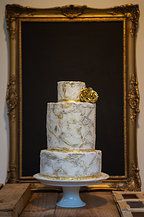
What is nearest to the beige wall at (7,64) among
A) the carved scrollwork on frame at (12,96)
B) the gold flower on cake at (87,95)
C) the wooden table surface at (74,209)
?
the carved scrollwork on frame at (12,96)

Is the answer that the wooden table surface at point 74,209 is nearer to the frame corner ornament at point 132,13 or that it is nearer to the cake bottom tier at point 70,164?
the cake bottom tier at point 70,164

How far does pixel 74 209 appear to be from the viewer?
61.5 inches

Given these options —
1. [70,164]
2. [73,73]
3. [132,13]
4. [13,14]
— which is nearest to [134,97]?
[73,73]

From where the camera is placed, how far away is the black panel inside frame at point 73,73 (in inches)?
82.4

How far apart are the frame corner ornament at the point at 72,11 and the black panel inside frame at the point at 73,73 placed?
4cm

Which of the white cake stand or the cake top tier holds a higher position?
the cake top tier

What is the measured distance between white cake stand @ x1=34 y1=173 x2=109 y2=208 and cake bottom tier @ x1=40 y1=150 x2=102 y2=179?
0.08ft

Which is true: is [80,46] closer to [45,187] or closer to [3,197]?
[45,187]

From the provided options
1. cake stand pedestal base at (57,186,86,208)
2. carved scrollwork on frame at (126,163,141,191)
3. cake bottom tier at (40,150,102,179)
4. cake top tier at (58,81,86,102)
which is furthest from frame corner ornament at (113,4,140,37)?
cake stand pedestal base at (57,186,86,208)

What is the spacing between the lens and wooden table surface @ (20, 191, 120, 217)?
1465mm

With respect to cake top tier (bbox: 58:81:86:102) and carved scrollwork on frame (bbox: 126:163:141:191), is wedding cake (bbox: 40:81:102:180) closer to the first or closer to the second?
cake top tier (bbox: 58:81:86:102)

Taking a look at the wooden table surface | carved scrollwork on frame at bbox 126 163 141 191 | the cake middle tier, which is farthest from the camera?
carved scrollwork on frame at bbox 126 163 141 191

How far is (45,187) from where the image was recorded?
200 cm

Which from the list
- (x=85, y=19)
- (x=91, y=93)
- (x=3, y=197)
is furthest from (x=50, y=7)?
(x=3, y=197)
